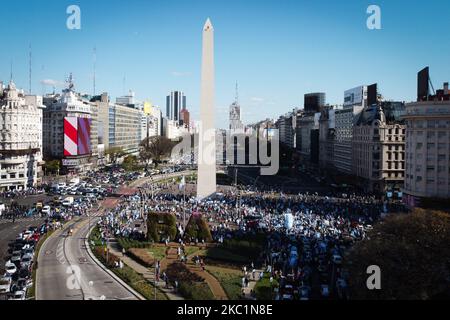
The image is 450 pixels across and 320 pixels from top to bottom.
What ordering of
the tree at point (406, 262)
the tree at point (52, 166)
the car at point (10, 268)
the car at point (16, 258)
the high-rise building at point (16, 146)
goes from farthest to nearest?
the tree at point (52, 166)
the high-rise building at point (16, 146)
the car at point (16, 258)
the car at point (10, 268)
the tree at point (406, 262)

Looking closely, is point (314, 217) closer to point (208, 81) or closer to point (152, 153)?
point (208, 81)

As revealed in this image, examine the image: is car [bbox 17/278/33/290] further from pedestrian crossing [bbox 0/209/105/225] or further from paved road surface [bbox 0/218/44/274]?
pedestrian crossing [bbox 0/209/105/225]
